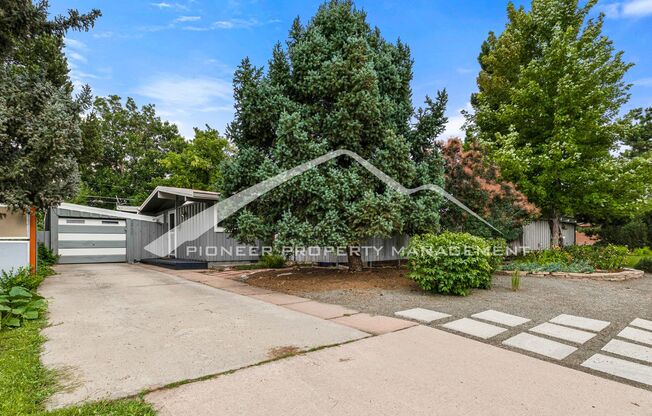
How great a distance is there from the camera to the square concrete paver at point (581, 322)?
411cm

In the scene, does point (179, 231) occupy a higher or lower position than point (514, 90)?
lower

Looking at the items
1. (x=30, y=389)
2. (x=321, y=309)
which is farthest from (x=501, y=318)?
(x=30, y=389)

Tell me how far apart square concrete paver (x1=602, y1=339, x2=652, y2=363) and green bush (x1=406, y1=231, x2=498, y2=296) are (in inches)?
90.3

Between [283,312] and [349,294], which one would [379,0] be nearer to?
[349,294]

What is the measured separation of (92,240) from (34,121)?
9665 mm

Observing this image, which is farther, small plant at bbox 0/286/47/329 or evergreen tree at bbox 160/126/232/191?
evergreen tree at bbox 160/126/232/191

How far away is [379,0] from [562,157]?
673cm

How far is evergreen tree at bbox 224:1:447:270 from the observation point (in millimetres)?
6781

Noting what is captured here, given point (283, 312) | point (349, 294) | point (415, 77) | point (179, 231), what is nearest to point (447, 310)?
point (349, 294)

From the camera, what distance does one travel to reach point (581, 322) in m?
4.31

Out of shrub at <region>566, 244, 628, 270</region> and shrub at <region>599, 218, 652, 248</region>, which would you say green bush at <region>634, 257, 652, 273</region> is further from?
shrub at <region>599, 218, 652, 248</region>

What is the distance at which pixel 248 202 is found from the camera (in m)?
7.39

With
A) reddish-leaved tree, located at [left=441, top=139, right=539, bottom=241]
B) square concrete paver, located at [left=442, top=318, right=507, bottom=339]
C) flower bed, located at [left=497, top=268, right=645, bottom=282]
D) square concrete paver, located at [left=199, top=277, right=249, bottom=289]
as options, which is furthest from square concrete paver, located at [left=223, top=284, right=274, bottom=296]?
flower bed, located at [left=497, top=268, right=645, bottom=282]

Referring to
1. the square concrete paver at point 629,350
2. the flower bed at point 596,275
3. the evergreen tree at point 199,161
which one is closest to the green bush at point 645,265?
the flower bed at point 596,275
